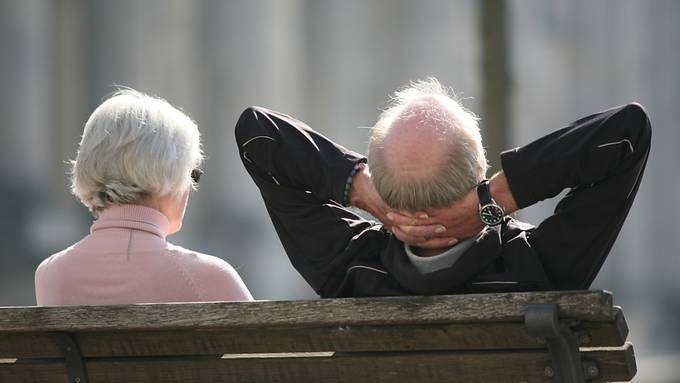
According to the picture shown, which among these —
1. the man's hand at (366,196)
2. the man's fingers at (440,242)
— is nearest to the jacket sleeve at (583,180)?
the man's fingers at (440,242)

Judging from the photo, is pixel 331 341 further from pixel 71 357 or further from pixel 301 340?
pixel 71 357

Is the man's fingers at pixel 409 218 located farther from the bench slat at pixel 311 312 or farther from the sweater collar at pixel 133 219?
the sweater collar at pixel 133 219

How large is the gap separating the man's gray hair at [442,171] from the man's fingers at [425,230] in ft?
0.14

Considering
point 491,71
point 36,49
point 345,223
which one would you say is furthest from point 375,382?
point 36,49

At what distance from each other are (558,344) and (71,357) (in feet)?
3.20

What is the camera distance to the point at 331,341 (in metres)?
2.42

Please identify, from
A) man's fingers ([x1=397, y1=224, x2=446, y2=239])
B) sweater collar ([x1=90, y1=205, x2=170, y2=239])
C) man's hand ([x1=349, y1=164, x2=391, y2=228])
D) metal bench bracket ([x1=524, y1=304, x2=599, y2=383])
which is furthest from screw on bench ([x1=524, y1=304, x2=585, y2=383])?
sweater collar ([x1=90, y1=205, x2=170, y2=239])

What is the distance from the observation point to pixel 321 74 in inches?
289

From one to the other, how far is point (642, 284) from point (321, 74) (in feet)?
6.91

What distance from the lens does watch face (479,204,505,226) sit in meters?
2.57

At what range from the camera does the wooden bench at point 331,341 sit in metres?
2.26

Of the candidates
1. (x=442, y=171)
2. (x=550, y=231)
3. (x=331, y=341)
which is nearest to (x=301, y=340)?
(x=331, y=341)

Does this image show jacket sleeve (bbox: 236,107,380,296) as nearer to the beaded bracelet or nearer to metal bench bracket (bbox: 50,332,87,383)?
the beaded bracelet

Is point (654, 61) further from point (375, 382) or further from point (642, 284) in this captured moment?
point (375, 382)
